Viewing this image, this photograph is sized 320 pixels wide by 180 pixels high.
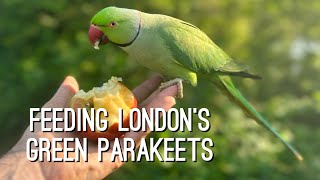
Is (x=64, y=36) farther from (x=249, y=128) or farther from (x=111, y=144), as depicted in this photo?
(x=111, y=144)

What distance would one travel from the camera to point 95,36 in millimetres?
996

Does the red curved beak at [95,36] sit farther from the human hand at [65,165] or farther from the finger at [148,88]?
the finger at [148,88]

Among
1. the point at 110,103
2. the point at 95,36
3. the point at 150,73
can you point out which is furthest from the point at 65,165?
the point at 150,73

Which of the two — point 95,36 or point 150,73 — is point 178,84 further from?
point 150,73

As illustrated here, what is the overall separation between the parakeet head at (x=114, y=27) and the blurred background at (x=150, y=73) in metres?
0.99

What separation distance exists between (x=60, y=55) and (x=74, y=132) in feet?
3.54

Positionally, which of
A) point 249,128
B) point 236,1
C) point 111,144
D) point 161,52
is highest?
point 236,1

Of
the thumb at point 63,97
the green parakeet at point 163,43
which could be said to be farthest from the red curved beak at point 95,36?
the thumb at point 63,97

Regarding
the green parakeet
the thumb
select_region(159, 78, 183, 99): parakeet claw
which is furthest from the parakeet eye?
the thumb

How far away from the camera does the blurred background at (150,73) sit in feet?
6.98

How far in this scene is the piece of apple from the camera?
1.08 m

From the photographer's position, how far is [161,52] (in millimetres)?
1024

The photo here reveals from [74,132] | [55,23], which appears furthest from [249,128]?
[74,132]

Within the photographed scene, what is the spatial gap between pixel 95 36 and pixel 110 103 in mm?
162
